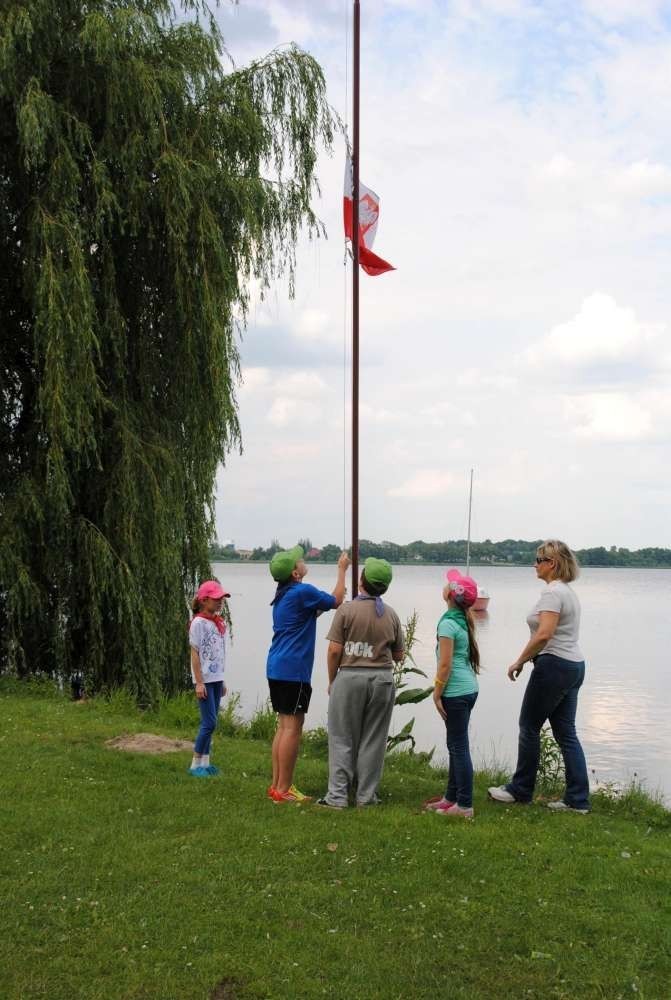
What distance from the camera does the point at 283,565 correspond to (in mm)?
6676

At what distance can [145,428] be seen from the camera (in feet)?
37.3

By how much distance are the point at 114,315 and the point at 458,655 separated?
631 cm

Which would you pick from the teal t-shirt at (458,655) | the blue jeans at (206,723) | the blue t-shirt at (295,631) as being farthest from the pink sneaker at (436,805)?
the blue jeans at (206,723)

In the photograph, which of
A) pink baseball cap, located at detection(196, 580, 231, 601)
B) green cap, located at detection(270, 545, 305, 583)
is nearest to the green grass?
pink baseball cap, located at detection(196, 580, 231, 601)

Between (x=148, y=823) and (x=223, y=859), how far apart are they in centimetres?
86

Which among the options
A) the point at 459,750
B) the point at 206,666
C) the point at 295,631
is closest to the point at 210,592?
the point at 206,666

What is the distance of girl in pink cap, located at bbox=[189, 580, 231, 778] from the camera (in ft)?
23.8

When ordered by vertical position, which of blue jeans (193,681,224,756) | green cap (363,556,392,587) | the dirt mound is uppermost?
green cap (363,556,392,587)

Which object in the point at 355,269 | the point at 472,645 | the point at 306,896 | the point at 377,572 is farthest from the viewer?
the point at 355,269

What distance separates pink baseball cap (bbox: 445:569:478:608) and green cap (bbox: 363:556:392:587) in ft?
1.39

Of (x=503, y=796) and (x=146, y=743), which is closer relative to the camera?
(x=503, y=796)

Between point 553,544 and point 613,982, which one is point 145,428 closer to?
point 553,544

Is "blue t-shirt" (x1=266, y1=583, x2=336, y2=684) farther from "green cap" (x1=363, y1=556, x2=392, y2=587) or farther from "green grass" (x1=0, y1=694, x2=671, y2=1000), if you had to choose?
"green grass" (x1=0, y1=694, x2=671, y2=1000)

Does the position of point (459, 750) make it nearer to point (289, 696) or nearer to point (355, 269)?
point (289, 696)
